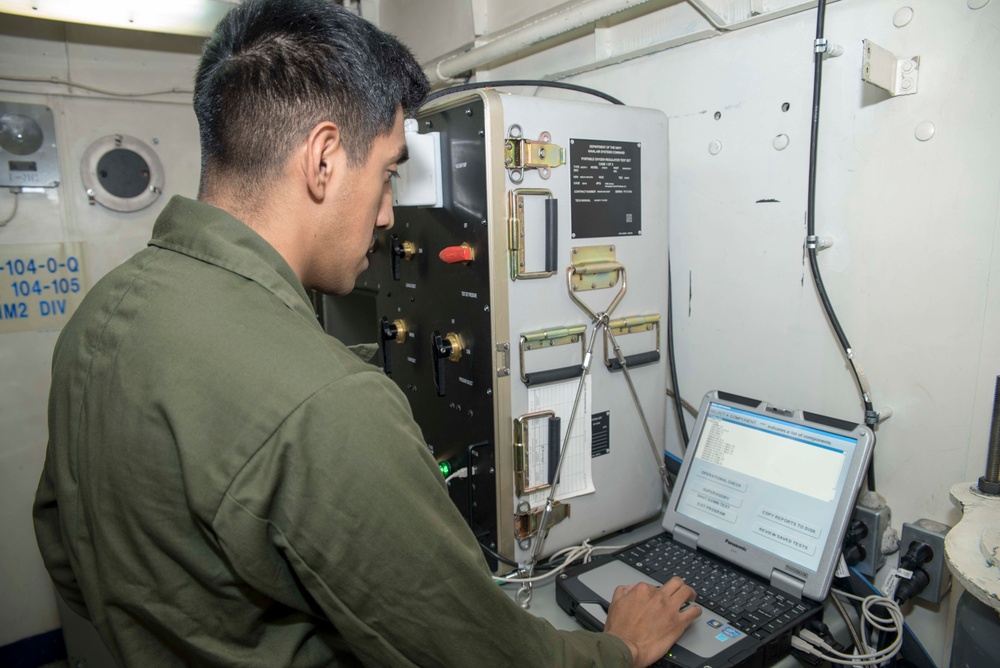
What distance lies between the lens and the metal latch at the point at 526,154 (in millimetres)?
1133

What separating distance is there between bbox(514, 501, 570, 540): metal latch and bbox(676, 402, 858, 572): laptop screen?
0.26 m

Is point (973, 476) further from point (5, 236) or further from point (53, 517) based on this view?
point (5, 236)

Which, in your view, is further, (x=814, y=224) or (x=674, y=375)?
(x=674, y=375)

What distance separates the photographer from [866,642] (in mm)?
1112

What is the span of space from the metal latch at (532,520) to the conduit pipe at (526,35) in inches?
44.6

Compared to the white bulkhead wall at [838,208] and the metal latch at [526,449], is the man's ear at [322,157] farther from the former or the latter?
the white bulkhead wall at [838,208]

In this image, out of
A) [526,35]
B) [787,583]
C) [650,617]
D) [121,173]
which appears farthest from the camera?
[121,173]

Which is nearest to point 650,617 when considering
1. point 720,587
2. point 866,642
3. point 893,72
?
point 720,587

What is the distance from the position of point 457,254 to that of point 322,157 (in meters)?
0.48

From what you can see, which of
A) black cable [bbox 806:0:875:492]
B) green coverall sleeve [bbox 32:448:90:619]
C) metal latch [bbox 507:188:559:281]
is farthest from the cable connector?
green coverall sleeve [bbox 32:448:90:619]

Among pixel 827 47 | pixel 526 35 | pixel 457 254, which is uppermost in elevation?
pixel 526 35

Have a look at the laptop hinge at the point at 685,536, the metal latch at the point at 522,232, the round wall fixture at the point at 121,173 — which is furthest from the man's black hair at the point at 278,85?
the round wall fixture at the point at 121,173

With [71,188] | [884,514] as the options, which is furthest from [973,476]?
[71,188]

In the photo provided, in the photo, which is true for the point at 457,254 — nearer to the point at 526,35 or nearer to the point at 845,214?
the point at 845,214
